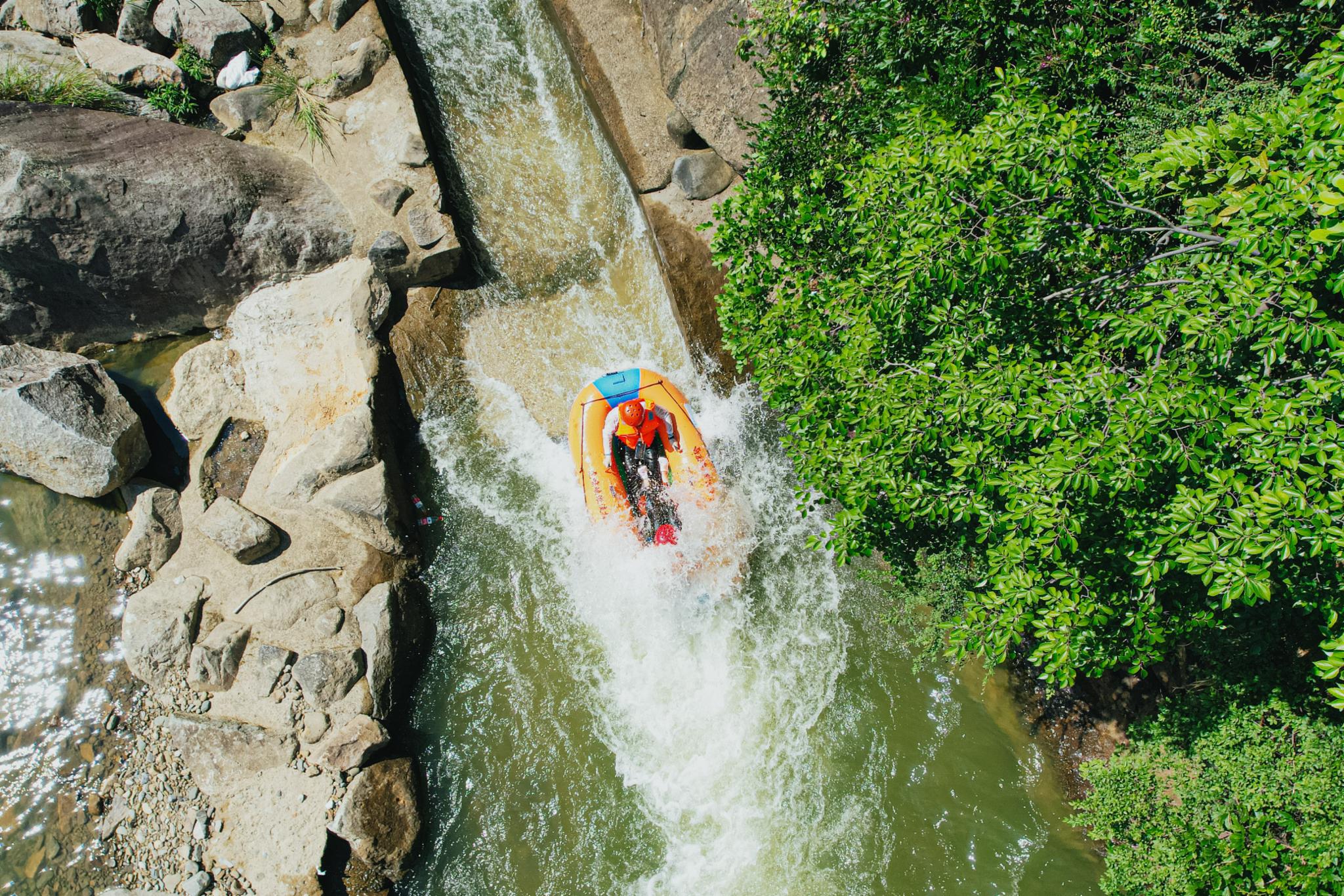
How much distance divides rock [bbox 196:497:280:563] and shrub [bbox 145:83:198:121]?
5.06 meters

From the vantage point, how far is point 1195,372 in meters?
3.86

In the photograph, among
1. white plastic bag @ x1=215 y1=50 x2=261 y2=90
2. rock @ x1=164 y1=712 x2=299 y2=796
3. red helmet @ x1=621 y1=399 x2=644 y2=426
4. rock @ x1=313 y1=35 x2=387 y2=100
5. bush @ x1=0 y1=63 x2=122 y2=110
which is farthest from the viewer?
rock @ x1=313 y1=35 x2=387 y2=100

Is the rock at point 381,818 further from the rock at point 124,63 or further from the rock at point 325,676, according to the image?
the rock at point 124,63

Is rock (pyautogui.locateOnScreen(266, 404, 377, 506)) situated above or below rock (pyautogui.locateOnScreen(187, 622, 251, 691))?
above

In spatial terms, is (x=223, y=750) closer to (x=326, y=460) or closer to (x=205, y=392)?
(x=326, y=460)

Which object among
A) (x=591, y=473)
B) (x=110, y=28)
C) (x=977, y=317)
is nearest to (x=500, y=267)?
(x=591, y=473)

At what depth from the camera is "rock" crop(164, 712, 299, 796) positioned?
7.04 metres

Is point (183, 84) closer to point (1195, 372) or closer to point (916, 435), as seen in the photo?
point (916, 435)

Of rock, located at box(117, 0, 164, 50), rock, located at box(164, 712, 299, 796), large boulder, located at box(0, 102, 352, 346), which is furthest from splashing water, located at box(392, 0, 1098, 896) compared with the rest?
rock, located at box(117, 0, 164, 50)

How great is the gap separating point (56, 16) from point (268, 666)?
8.53m

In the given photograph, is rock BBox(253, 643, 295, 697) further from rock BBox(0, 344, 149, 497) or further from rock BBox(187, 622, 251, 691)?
rock BBox(0, 344, 149, 497)

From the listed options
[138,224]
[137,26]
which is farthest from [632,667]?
[137,26]

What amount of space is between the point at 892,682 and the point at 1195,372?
4734mm

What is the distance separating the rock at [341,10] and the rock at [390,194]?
242 centimetres
